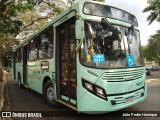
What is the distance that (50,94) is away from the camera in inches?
315

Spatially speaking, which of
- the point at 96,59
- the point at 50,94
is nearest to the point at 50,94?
the point at 50,94

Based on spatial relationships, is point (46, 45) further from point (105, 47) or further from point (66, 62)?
point (105, 47)

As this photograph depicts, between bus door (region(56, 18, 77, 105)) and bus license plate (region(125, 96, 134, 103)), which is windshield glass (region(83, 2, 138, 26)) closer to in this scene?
bus door (region(56, 18, 77, 105))

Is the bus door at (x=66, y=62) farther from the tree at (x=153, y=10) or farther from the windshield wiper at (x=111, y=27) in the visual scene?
the tree at (x=153, y=10)

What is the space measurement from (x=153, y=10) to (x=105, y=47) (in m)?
29.1

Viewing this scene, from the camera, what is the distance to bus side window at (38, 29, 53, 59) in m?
7.82

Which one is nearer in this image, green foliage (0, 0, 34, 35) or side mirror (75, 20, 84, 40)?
side mirror (75, 20, 84, 40)

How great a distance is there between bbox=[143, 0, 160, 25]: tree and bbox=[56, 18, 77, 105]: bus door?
26.9 metres

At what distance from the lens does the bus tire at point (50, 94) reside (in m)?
7.74

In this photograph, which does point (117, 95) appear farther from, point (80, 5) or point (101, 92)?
point (80, 5)

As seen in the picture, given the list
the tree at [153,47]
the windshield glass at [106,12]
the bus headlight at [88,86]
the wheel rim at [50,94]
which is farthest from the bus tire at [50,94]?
the tree at [153,47]

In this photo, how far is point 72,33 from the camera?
6363 mm

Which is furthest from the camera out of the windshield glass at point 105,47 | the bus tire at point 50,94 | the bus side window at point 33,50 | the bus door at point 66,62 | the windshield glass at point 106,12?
the bus side window at point 33,50

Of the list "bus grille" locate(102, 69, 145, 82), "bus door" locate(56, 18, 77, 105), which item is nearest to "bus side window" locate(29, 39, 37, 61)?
"bus door" locate(56, 18, 77, 105)
